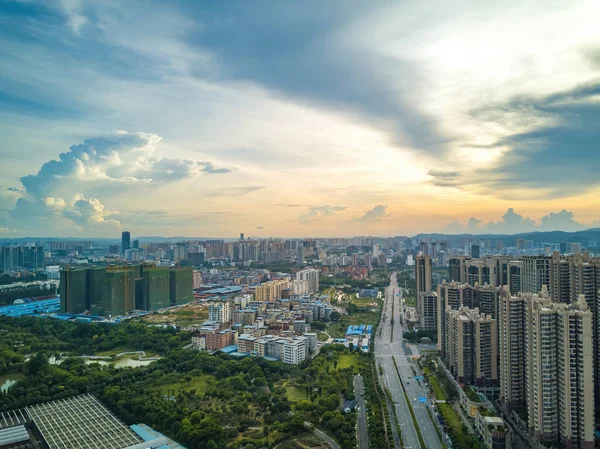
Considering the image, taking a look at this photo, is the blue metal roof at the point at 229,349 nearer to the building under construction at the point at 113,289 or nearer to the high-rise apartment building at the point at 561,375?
the building under construction at the point at 113,289

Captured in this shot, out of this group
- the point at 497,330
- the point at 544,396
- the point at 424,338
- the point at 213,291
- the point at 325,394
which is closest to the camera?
the point at 544,396

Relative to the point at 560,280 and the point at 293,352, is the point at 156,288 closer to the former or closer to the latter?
the point at 293,352

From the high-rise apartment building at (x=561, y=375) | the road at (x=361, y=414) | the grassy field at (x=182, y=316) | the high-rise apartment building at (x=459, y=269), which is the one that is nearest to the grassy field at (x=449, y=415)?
the high-rise apartment building at (x=561, y=375)

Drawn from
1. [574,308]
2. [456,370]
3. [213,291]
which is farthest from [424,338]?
[213,291]

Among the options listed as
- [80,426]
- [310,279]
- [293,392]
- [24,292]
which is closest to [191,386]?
[293,392]

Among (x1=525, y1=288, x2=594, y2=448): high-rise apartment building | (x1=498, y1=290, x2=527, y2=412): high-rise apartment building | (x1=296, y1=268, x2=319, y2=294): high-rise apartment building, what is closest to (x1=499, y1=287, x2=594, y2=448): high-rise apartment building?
(x1=525, y1=288, x2=594, y2=448): high-rise apartment building

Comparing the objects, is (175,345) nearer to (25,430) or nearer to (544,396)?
(25,430)

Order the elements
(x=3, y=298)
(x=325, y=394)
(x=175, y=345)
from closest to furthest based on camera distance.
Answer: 1. (x=325, y=394)
2. (x=175, y=345)
3. (x=3, y=298)
